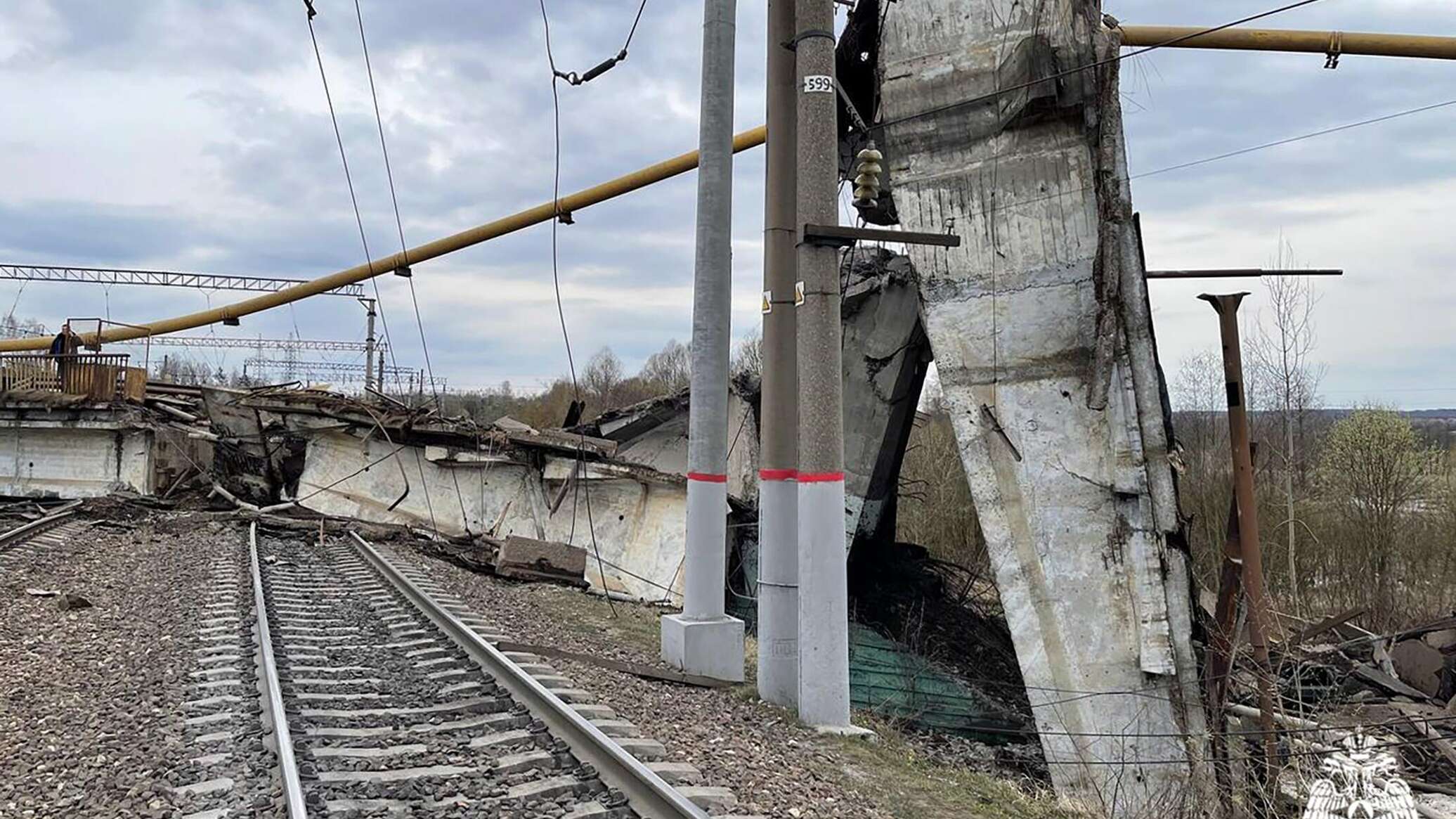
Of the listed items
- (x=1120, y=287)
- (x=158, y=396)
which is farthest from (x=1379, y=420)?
(x=158, y=396)

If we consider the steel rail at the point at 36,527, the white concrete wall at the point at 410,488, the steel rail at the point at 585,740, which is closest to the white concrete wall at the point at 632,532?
the white concrete wall at the point at 410,488

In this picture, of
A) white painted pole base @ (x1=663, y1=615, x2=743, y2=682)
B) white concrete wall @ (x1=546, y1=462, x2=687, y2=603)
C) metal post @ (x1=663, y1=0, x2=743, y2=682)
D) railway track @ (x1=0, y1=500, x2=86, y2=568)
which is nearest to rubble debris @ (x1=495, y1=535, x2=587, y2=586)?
white concrete wall @ (x1=546, y1=462, x2=687, y2=603)

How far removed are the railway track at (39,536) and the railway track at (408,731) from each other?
5.06 metres

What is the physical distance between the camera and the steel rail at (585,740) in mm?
4383

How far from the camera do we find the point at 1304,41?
1505 cm

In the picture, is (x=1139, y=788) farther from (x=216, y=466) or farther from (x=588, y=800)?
(x=216, y=466)

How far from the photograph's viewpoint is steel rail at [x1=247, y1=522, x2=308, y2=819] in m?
4.29

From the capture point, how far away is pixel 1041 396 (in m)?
11.5

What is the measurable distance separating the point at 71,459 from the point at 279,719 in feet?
69.8

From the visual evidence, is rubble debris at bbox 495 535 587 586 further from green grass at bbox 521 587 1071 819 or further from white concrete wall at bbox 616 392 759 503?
green grass at bbox 521 587 1071 819

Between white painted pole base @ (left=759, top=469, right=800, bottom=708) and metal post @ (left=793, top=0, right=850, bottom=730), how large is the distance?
0.52 meters

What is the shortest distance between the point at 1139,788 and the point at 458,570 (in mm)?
8892

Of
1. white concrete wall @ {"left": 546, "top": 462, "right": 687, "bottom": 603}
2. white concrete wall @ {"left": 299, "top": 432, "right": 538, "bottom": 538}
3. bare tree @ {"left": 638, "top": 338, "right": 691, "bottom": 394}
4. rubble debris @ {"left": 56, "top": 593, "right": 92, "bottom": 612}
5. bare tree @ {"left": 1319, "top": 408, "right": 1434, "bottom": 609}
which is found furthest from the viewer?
bare tree @ {"left": 638, "top": 338, "right": 691, "bottom": 394}

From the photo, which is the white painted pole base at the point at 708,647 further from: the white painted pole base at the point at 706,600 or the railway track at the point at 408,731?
the railway track at the point at 408,731
